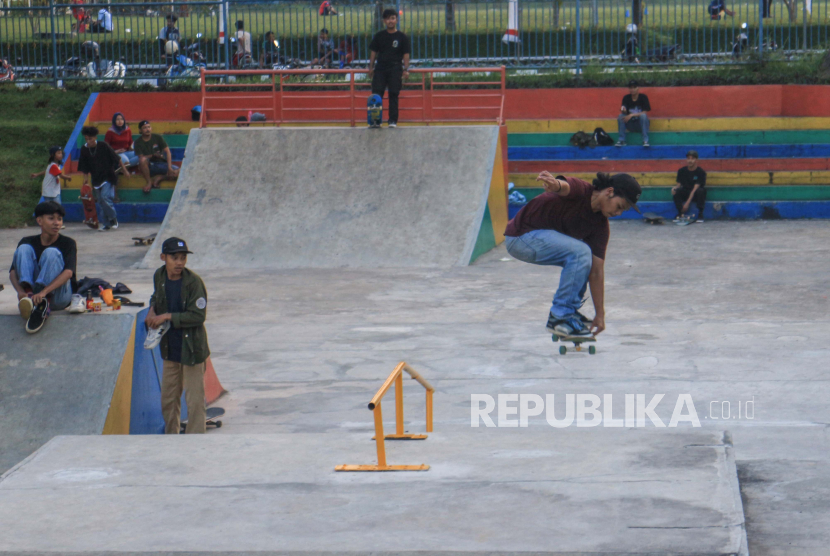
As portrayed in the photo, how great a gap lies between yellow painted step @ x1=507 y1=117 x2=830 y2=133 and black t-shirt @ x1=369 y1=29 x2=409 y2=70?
4.79 metres

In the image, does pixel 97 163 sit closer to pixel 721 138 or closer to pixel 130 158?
pixel 130 158

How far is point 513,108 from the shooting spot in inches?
820

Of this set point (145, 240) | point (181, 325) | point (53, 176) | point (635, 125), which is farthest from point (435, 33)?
point (181, 325)

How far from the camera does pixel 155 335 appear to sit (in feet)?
24.0

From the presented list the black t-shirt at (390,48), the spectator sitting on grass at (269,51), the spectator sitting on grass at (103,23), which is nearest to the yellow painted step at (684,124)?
the black t-shirt at (390,48)

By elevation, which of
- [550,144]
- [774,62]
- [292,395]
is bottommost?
[292,395]

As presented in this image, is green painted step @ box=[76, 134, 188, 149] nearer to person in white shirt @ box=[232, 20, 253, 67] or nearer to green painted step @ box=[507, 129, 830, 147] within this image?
person in white shirt @ box=[232, 20, 253, 67]

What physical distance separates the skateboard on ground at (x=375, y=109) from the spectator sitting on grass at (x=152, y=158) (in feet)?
15.7

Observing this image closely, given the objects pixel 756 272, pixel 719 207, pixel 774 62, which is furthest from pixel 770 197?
pixel 756 272

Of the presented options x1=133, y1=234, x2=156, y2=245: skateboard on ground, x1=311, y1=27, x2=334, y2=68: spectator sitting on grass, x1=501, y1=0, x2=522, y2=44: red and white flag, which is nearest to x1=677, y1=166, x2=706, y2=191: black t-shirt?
x1=501, y1=0, x2=522, y2=44: red and white flag

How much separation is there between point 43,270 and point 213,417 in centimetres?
184

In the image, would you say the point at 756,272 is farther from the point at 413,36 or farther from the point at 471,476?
the point at 413,36

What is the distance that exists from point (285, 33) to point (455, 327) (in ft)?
45.0

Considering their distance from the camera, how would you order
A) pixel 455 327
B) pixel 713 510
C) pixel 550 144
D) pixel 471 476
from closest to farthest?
pixel 713 510 → pixel 471 476 → pixel 455 327 → pixel 550 144
